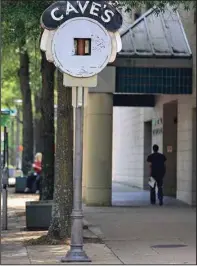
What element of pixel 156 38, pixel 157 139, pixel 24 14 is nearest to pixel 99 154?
pixel 156 38

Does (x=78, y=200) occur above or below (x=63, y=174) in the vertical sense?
below

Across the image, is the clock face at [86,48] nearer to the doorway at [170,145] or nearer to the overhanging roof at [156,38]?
the overhanging roof at [156,38]

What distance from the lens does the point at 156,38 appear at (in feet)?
63.0

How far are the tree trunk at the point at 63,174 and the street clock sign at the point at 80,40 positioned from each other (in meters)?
2.13

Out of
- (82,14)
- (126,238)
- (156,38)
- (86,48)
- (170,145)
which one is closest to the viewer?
(86,48)

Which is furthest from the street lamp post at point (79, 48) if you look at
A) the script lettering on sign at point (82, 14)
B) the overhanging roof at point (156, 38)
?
the overhanging roof at point (156, 38)

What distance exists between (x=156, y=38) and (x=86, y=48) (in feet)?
35.3

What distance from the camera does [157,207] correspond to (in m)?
18.4

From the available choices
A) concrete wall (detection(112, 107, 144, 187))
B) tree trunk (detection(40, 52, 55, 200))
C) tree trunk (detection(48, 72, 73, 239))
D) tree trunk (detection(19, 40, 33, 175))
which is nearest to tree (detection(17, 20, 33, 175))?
tree trunk (detection(19, 40, 33, 175))

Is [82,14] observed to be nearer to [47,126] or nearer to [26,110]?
[47,126]

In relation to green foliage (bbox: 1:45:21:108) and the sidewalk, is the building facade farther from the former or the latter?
green foliage (bbox: 1:45:21:108)

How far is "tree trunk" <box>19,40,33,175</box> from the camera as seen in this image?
82.6 feet

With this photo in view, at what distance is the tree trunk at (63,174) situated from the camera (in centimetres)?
1094

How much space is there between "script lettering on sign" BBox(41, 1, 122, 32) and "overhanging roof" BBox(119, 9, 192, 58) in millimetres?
9256
